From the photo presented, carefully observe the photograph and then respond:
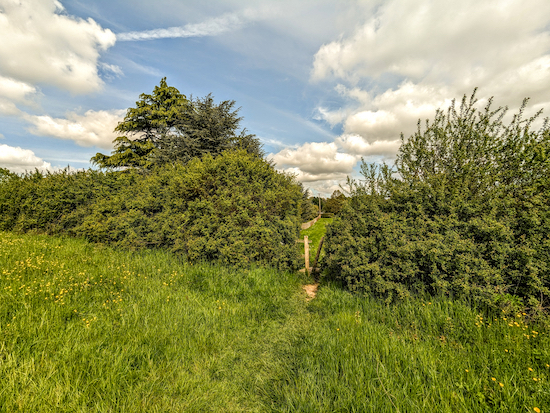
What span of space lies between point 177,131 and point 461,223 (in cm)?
2121

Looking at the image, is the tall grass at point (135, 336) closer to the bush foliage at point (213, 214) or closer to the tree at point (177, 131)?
the bush foliage at point (213, 214)

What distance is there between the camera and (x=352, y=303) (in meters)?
5.08

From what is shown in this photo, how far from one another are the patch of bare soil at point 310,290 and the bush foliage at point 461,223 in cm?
98

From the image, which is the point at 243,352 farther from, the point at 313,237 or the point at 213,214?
the point at 313,237

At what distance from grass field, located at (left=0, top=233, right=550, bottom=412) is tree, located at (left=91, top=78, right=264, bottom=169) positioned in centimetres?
735

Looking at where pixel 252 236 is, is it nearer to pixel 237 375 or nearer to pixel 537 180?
pixel 237 375

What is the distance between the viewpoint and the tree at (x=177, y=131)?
51.4 feet

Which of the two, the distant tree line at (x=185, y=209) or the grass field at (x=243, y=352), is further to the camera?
the distant tree line at (x=185, y=209)

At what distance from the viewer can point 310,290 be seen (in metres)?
6.99

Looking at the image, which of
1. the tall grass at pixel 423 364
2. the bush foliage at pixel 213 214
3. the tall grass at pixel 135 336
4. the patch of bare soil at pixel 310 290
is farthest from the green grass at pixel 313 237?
the tall grass at pixel 135 336

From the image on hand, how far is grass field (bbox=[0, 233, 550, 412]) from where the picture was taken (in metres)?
2.46

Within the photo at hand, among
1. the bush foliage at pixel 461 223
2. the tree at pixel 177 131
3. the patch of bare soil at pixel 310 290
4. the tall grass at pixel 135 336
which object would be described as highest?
the tree at pixel 177 131

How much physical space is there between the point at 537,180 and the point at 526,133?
1.12m

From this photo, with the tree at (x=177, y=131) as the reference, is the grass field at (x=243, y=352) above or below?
below
